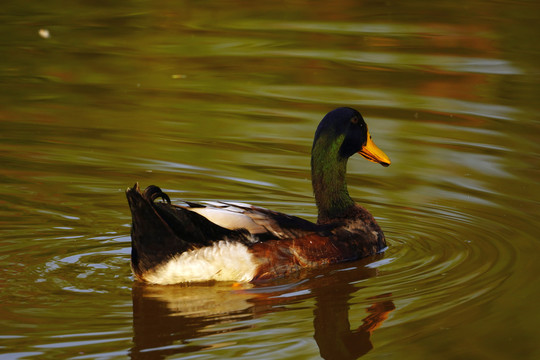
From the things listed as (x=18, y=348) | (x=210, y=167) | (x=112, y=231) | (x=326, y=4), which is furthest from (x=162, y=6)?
(x=18, y=348)

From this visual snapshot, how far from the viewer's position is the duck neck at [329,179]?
8.26 meters

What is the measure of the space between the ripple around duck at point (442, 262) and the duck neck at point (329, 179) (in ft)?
1.66

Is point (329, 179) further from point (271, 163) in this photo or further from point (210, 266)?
point (271, 163)

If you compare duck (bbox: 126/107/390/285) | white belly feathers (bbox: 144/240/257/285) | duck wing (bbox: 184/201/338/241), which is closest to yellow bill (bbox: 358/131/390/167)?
duck (bbox: 126/107/390/285)

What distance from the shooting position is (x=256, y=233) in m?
7.38

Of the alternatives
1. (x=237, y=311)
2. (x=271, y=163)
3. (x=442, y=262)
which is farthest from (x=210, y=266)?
(x=271, y=163)

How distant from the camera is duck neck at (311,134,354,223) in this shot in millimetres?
8258

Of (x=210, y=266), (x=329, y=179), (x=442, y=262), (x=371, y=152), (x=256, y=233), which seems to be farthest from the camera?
(x=371, y=152)

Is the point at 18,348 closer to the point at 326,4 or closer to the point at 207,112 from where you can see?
the point at 207,112

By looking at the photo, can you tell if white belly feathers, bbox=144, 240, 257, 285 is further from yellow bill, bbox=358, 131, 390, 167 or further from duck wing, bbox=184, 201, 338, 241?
Result: yellow bill, bbox=358, 131, 390, 167

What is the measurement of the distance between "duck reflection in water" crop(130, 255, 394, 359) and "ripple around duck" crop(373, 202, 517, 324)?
7.8 inches

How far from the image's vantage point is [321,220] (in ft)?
27.3

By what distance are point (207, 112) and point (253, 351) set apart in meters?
6.28

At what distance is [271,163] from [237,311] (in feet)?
12.1
